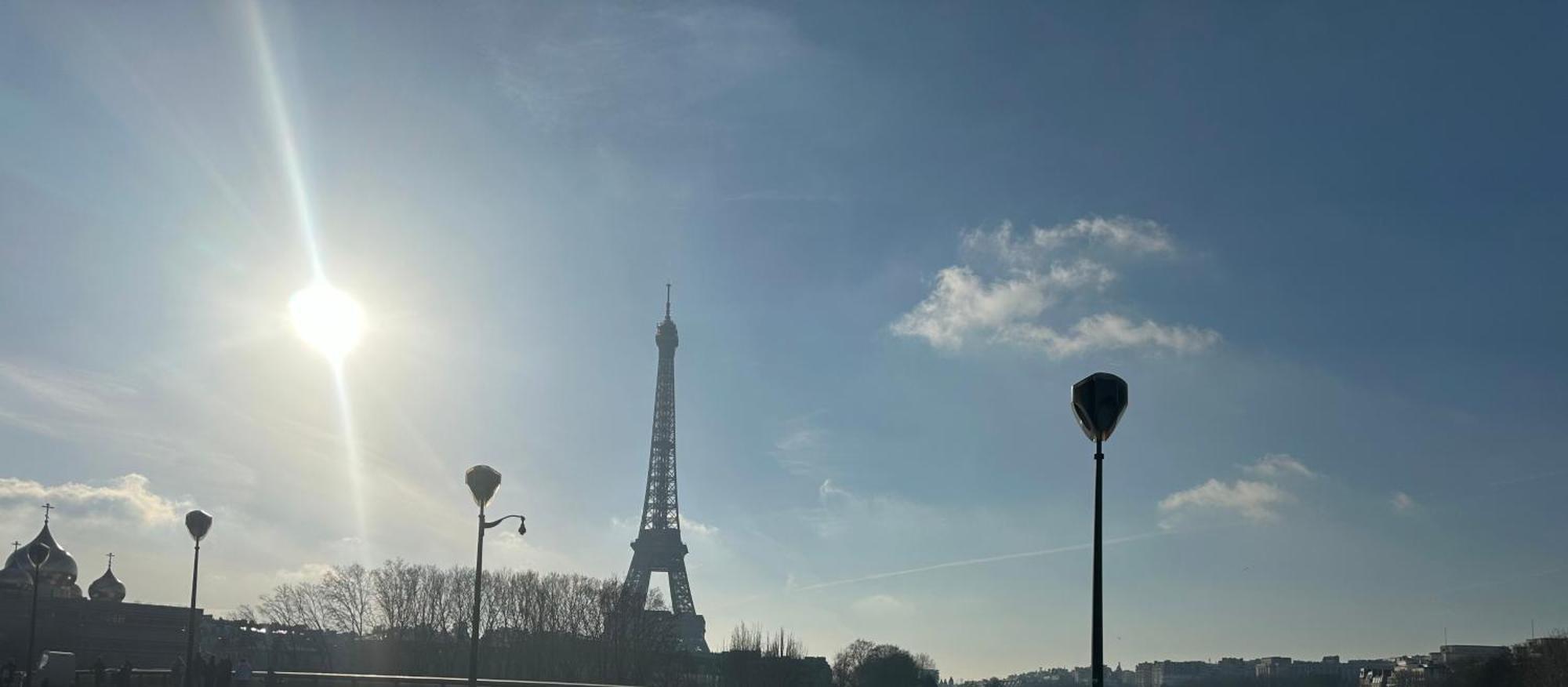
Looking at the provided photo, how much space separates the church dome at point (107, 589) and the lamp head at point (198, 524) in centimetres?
8578

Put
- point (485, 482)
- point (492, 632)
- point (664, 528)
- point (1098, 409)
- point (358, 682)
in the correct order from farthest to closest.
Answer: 1. point (664, 528)
2. point (492, 632)
3. point (358, 682)
4. point (485, 482)
5. point (1098, 409)

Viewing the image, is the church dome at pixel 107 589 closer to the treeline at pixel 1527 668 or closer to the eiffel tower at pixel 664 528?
the eiffel tower at pixel 664 528

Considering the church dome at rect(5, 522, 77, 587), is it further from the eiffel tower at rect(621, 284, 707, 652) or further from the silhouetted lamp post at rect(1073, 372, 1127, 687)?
the silhouetted lamp post at rect(1073, 372, 1127, 687)

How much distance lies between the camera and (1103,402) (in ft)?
50.4

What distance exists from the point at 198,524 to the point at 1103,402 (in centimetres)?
3628

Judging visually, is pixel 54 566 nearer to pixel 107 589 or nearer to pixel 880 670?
pixel 107 589

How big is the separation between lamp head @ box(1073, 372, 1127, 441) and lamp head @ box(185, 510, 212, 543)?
35.8 metres

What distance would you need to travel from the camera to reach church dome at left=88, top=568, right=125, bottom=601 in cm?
11847

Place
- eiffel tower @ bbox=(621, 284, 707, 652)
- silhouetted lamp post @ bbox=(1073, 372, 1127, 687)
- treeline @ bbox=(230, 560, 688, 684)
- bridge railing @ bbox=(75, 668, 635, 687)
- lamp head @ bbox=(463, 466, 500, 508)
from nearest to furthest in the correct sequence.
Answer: silhouetted lamp post @ bbox=(1073, 372, 1127, 687), lamp head @ bbox=(463, 466, 500, 508), bridge railing @ bbox=(75, 668, 635, 687), treeline @ bbox=(230, 560, 688, 684), eiffel tower @ bbox=(621, 284, 707, 652)

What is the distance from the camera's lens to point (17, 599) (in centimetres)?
10638

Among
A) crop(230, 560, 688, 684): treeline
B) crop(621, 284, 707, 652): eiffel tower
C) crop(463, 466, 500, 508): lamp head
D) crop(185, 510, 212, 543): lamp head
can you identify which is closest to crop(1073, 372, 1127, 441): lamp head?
crop(463, 466, 500, 508): lamp head

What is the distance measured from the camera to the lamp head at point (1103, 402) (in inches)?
604

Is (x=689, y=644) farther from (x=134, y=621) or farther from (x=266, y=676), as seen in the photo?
(x=266, y=676)

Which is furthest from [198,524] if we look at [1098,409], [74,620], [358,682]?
[74,620]
